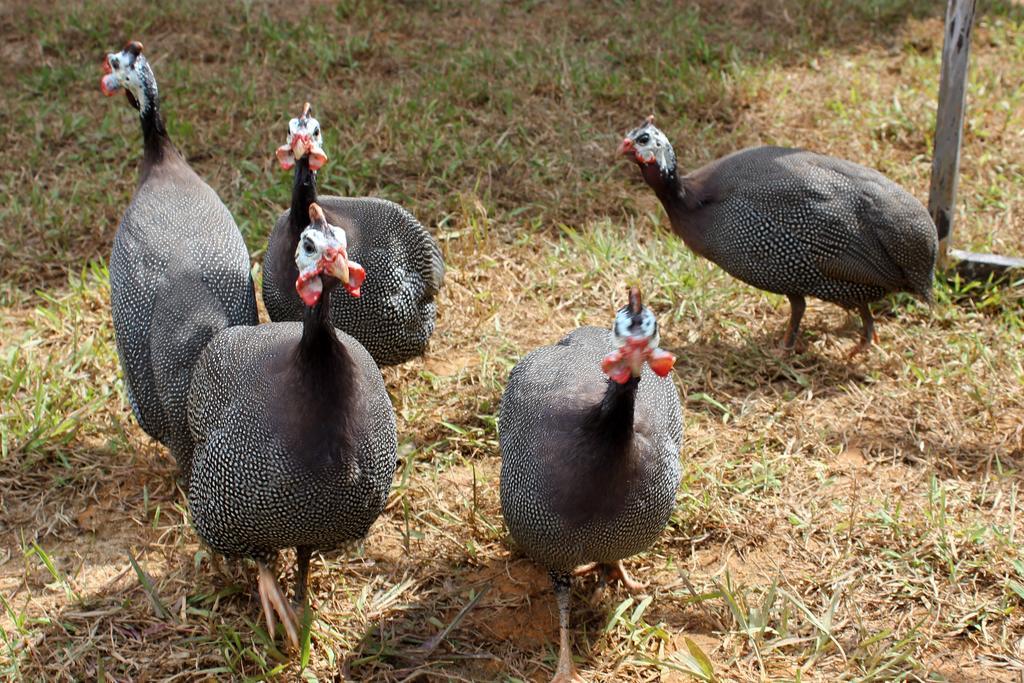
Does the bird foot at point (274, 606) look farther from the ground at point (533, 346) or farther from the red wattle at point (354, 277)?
the red wattle at point (354, 277)

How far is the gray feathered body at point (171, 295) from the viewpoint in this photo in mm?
3480

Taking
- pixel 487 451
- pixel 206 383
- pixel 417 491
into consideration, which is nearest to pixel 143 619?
pixel 206 383

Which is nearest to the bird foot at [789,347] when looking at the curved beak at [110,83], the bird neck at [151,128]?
the bird neck at [151,128]

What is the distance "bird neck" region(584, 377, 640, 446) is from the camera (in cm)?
278

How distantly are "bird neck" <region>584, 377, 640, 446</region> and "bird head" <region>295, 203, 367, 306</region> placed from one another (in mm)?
741

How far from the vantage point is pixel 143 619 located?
324cm

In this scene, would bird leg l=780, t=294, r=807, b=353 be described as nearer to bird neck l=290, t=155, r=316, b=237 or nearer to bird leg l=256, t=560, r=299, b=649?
bird neck l=290, t=155, r=316, b=237

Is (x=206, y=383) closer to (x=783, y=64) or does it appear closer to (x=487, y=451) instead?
(x=487, y=451)

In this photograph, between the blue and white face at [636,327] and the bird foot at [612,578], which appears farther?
the bird foot at [612,578]

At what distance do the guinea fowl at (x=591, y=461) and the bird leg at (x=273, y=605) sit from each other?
73 cm

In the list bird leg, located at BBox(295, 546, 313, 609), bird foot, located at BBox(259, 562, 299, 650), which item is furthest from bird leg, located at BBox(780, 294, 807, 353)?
bird foot, located at BBox(259, 562, 299, 650)

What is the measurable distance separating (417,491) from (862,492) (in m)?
1.56

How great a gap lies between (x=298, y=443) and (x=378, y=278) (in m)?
1.09

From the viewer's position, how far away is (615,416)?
280cm
